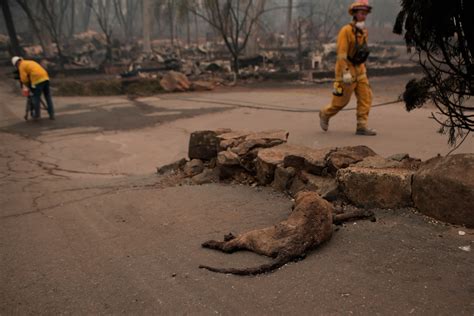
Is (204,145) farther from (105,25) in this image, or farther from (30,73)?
(105,25)

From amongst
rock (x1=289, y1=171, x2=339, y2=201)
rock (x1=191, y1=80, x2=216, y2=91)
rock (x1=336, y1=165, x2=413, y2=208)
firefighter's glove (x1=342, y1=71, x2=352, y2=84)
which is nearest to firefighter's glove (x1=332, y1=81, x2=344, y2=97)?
firefighter's glove (x1=342, y1=71, x2=352, y2=84)

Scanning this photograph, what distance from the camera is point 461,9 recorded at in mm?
2432

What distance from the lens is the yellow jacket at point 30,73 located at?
33.1 ft

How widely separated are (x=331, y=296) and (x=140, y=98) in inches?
467

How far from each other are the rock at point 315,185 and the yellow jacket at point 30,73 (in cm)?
797

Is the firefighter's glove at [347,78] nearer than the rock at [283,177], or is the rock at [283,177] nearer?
the rock at [283,177]

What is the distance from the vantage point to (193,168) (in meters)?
5.61

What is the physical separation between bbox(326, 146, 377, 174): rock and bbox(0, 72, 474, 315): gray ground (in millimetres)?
514

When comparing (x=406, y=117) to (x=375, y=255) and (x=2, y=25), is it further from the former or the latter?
(x=2, y=25)

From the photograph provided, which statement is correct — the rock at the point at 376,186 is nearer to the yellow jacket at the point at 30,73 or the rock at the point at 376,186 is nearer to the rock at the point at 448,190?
the rock at the point at 448,190

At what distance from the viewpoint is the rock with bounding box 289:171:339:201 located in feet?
12.2

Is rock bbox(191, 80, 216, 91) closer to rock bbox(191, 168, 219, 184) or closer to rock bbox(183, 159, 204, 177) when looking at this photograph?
rock bbox(183, 159, 204, 177)

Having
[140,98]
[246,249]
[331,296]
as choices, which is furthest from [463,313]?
[140,98]

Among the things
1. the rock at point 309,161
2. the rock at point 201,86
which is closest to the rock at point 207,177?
the rock at point 309,161
